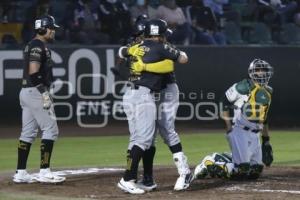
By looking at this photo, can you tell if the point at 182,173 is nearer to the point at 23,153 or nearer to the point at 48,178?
the point at 48,178

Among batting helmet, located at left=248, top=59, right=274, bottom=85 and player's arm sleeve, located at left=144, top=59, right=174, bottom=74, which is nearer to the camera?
player's arm sleeve, located at left=144, top=59, right=174, bottom=74

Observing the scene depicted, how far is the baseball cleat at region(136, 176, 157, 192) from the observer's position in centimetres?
923

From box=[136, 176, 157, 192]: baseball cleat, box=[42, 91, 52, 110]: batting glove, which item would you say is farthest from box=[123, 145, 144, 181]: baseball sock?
box=[42, 91, 52, 110]: batting glove

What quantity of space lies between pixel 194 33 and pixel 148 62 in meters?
10.5

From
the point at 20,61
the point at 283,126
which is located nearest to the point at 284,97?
the point at 283,126

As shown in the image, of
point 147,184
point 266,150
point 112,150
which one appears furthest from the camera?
point 112,150

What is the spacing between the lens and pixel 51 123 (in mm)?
10000

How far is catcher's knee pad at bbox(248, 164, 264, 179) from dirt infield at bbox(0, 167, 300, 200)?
104 mm

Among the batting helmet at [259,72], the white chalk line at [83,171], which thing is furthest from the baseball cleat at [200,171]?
the white chalk line at [83,171]

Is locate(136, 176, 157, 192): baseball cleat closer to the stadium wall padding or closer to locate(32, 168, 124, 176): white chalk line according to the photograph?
locate(32, 168, 124, 176): white chalk line

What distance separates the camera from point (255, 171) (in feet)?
32.9

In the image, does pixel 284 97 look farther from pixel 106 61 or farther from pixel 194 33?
pixel 106 61

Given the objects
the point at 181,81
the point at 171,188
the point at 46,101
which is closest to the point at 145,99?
the point at 171,188

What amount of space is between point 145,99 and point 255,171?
71.9 inches
